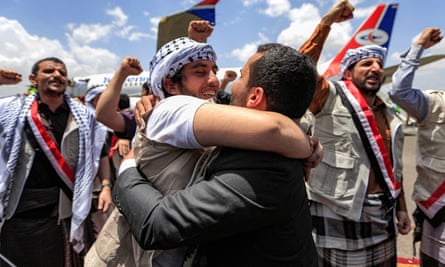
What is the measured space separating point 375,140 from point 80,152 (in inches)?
83.3

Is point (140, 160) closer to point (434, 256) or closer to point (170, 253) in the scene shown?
point (170, 253)

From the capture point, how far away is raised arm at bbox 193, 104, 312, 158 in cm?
86

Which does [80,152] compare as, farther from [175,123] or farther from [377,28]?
[377,28]

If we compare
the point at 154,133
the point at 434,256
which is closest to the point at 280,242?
the point at 154,133

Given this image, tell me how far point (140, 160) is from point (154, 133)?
0.38 ft

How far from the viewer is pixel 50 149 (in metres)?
2.39

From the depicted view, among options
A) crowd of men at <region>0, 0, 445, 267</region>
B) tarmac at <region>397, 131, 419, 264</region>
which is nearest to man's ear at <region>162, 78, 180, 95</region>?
crowd of men at <region>0, 0, 445, 267</region>

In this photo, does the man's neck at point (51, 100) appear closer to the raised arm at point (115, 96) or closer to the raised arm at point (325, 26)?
the raised arm at point (115, 96)

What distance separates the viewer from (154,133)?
1025mm

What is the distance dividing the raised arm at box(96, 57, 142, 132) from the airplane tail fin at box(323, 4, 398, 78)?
49.6 feet

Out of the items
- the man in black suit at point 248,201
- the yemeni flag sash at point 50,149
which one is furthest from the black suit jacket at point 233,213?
the yemeni flag sash at point 50,149

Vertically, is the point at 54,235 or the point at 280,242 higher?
the point at 280,242

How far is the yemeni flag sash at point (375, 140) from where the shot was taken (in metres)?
2.25

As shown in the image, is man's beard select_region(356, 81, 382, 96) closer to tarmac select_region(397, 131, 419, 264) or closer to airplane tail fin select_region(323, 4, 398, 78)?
tarmac select_region(397, 131, 419, 264)
